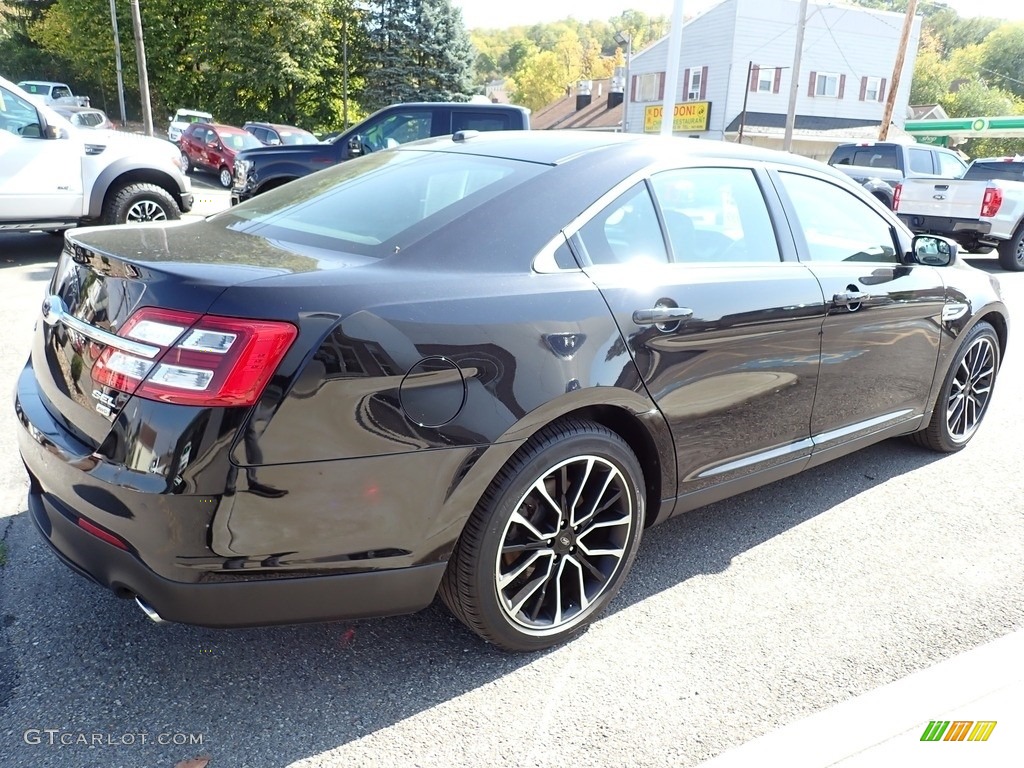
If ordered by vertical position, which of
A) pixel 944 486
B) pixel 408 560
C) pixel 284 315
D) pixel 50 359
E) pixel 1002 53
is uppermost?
pixel 1002 53

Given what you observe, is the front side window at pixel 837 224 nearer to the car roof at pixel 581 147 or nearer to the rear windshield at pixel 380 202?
the car roof at pixel 581 147

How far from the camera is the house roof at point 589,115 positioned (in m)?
48.4

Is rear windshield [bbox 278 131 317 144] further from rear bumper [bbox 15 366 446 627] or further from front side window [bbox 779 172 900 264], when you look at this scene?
rear bumper [bbox 15 366 446 627]

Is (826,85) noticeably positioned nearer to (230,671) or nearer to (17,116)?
(17,116)

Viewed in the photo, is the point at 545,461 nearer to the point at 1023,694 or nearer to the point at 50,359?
the point at 50,359

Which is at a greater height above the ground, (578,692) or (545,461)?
(545,461)

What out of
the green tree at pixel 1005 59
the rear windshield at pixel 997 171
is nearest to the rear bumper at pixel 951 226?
the rear windshield at pixel 997 171

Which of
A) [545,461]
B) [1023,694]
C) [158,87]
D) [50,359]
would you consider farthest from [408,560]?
[158,87]

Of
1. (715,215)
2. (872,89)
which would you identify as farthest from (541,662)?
(872,89)

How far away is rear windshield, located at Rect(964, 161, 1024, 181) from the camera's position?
42.6 ft

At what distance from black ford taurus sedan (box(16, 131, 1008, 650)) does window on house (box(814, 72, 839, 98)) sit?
43.1 m

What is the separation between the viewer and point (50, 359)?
2.43m

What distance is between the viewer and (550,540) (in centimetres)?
261

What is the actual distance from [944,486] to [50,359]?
4.09 m
